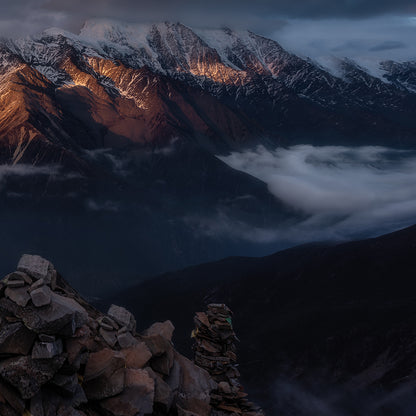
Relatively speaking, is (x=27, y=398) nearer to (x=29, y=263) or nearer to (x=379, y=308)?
(x=29, y=263)

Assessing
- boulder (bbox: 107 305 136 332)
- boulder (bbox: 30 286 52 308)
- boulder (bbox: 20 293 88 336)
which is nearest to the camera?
boulder (bbox: 20 293 88 336)

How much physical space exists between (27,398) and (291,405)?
10454 centimetres

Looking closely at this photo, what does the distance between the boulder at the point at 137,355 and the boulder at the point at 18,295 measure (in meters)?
5.40

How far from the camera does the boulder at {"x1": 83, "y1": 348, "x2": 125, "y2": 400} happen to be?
46.9 ft

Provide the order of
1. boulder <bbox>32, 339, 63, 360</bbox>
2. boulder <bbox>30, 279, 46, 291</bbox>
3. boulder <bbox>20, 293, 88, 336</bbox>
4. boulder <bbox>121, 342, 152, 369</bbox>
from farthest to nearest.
→ 1. boulder <bbox>121, 342, 152, 369</bbox>
2. boulder <bbox>30, 279, 46, 291</bbox>
3. boulder <bbox>20, 293, 88, 336</bbox>
4. boulder <bbox>32, 339, 63, 360</bbox>

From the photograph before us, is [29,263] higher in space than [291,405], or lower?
higher

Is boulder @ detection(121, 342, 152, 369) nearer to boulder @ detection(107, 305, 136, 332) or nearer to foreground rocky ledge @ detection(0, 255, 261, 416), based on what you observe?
foreground rocky ledge @ detection(0, 255, 261, 416)

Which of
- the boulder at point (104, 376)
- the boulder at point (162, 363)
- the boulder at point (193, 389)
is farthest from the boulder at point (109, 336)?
the boulder at point (193, 389)

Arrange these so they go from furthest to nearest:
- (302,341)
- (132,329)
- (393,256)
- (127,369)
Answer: (393,256), (302,341), (132,329), (127,369)

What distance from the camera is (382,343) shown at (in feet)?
390

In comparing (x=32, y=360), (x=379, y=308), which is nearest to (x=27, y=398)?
(x=32, y=360)

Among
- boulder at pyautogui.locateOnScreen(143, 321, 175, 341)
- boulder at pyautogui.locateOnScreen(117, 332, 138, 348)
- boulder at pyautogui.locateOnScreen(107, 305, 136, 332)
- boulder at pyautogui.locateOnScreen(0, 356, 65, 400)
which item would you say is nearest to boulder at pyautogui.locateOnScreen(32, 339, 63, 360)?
boulder at pyautogui.locateOnScreen(0, 356, 65, 400)

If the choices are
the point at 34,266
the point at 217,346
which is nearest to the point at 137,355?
the point at 34,266

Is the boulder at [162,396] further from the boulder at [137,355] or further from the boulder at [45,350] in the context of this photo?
the boulder at [45,350]
